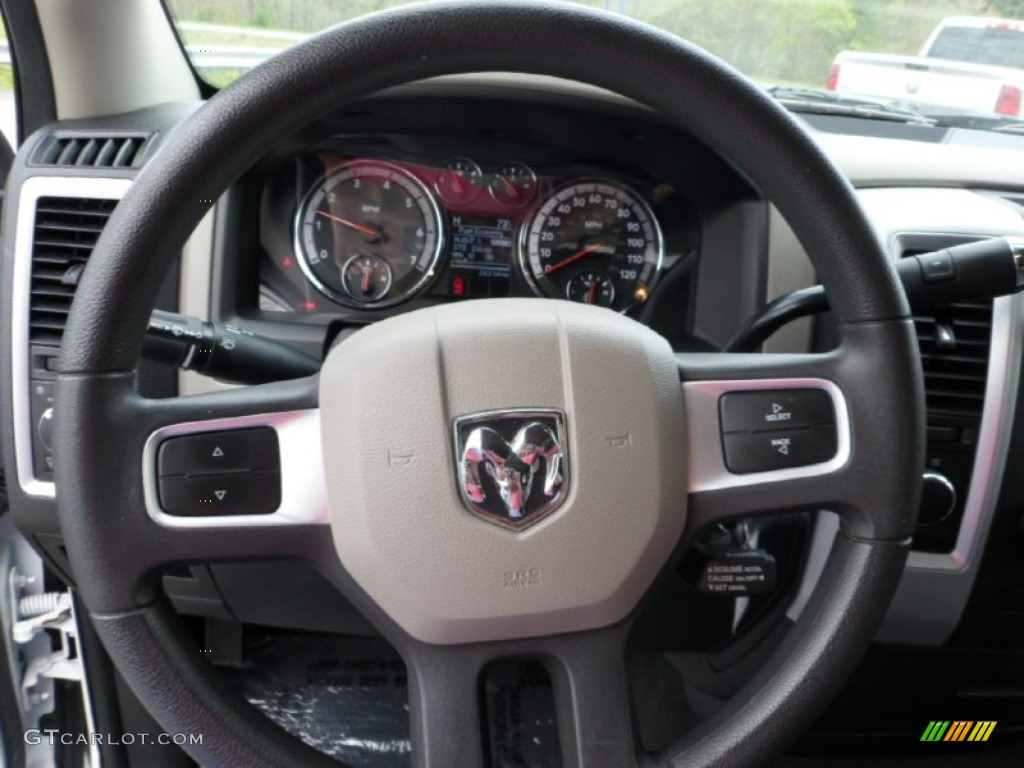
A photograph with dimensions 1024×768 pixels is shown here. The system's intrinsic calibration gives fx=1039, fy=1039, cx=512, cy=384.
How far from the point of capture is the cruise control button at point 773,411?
35.8 inches

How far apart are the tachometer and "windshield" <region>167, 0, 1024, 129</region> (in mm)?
213

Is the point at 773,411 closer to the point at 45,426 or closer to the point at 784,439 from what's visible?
the point at 784,439

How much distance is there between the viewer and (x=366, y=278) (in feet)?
4.45

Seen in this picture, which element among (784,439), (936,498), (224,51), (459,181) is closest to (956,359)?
(936,498)

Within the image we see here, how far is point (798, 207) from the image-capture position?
0.87 meters

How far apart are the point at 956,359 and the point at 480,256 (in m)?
0.61

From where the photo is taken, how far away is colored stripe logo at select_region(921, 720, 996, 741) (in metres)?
1.57

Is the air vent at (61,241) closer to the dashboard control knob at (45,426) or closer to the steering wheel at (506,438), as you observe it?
the dashboard control knob at (45,426)

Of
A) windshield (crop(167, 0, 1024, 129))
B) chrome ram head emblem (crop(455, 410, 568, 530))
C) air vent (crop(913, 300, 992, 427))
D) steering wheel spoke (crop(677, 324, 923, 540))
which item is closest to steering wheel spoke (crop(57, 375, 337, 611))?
chrome ram head emblem (crop(455, 410, 568, 530))

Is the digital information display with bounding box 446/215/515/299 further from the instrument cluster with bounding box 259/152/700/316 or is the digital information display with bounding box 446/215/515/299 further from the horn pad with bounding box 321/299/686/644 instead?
the horn pad with bounding box 321/299/686/644

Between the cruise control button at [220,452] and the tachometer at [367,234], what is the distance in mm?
516

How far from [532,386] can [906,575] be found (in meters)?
0.70

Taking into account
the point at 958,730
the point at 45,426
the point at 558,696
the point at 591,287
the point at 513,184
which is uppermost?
the point at 513,184

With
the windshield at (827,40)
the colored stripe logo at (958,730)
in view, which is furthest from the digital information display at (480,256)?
the colored stripe logo at (958,730)
